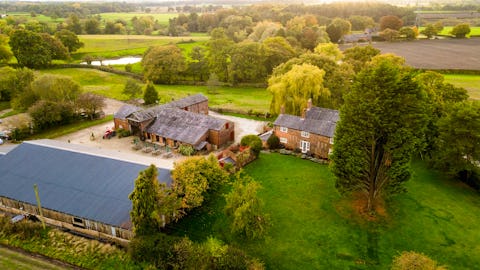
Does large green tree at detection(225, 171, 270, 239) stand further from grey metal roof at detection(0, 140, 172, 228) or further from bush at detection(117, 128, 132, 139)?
bush at detection(117, 128, 132, 139)

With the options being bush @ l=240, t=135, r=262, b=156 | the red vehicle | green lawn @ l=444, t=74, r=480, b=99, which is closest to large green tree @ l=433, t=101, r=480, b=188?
A: bush @ l=240, t=135, r=262, b=156

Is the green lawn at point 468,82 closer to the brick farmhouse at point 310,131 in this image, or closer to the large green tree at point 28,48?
the brick farmhouse at point 310,131

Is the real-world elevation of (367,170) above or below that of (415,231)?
above

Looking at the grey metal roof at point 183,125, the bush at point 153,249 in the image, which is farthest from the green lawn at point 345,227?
the grey metal roof at point 183,125

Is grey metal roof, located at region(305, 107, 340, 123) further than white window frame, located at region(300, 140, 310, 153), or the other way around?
grey metal roof, located at region(305, 107, 340, 123)

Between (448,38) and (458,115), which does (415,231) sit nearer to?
(458,115)

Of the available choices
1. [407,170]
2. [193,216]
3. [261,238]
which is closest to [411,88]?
[407,170]
